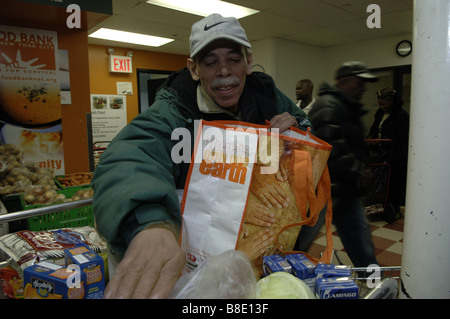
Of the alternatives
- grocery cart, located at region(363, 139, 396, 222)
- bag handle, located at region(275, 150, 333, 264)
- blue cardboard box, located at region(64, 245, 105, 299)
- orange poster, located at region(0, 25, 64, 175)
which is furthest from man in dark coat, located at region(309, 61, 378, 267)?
orange poster, located at region(0, 25, 64, 175)

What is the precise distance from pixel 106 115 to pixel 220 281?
23.9 ft

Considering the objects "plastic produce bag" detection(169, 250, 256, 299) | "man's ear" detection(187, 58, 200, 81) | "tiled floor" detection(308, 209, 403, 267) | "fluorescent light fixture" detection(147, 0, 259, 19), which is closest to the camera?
"plastic produce bag" detection(169, 250, 256, 299)

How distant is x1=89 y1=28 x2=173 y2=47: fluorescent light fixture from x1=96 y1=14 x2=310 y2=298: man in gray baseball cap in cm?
561

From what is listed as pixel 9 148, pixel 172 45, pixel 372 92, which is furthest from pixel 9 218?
pixel 372 92

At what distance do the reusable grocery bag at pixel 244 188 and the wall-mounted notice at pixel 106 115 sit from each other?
6.86m

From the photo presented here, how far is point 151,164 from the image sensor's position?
2.54ft

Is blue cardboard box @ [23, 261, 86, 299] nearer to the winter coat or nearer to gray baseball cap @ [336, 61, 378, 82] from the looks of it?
the winter coat

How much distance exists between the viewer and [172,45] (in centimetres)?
709

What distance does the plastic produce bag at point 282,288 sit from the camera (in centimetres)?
58

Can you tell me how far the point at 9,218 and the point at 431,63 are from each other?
1293mm

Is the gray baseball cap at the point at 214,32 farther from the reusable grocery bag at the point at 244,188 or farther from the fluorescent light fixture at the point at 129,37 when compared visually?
the fluorescent light fixture at the point at 129,37

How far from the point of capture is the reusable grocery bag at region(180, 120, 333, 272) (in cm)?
84

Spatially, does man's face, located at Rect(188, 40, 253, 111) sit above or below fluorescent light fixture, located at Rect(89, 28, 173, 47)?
below
